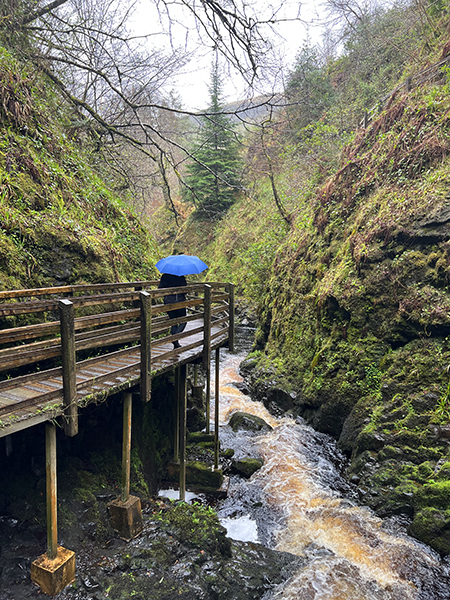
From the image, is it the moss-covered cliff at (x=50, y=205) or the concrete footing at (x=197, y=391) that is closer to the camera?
the moss-covered cliff at (x=50, y=205)

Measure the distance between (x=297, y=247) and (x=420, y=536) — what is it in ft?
37.1

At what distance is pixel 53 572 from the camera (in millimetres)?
3664

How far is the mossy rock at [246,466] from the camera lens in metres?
8.10

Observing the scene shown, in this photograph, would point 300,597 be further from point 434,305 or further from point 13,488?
point 434,305

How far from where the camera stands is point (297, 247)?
15.2 m

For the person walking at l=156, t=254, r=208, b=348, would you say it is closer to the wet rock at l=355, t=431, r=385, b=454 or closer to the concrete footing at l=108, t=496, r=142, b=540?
the concrete footing at l=108, t=496, r=142, b=540

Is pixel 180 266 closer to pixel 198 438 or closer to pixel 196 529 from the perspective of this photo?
pixel 196 529

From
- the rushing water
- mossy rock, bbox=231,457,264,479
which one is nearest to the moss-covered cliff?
mossy rock, bbox=231,457,264,479

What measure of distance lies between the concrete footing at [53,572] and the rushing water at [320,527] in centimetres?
281

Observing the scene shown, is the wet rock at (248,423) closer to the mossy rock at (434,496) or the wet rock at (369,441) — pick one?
the wet rock at (369,441)

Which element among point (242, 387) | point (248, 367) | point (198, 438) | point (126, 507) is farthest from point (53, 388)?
point (248, 367)

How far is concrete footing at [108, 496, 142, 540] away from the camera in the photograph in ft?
15.9

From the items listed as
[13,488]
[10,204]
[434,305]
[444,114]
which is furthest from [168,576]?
[444,114]

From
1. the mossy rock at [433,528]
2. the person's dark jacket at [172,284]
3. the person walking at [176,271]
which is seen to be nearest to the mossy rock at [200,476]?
the person walking at [176,271]
